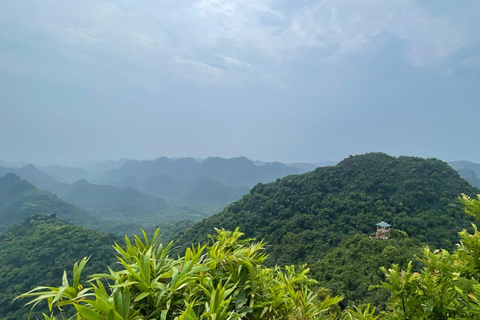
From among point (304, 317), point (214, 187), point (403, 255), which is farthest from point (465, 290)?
point (214, 187)

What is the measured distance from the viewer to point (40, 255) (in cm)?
2772

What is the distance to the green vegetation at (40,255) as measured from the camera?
2367 centimetres

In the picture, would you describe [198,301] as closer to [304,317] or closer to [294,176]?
[304,317]

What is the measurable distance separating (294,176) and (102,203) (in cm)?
10645

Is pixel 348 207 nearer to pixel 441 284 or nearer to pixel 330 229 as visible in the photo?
pixel 330 229

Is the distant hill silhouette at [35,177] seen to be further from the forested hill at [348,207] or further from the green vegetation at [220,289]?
the green vegetation at [220,289]

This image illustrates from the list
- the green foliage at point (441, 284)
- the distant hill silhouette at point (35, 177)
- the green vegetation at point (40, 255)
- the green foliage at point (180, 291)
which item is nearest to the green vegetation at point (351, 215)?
the green vegetation at point (40, 255)

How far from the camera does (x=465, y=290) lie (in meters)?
2.22

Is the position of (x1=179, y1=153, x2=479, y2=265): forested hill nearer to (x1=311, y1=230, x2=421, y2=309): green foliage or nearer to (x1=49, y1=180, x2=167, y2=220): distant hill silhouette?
(x1=311, y1=230, x2=421, y2=309): green foliage

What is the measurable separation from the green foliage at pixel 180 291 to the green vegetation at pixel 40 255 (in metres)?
25.7

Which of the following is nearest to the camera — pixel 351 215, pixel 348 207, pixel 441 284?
pixel 441 284

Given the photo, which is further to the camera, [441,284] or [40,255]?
[40,255]

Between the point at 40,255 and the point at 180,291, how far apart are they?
3693 cm

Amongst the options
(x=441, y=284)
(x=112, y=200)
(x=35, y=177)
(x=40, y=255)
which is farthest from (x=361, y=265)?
(x=35, y=177)
